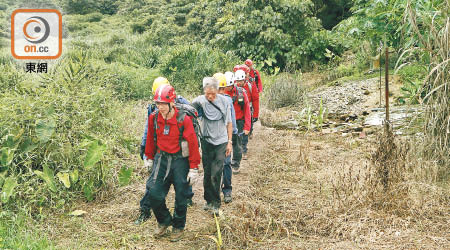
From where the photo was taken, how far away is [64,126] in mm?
5668

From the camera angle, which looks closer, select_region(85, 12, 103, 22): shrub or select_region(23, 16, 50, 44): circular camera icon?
select_region(23, 16, 50, 44): circular camera icon

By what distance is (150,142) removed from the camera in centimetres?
439

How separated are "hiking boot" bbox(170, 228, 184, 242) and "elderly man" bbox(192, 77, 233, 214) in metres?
0.68

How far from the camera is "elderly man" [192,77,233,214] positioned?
499cm

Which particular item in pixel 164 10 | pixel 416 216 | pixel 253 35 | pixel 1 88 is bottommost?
pixel 416 216

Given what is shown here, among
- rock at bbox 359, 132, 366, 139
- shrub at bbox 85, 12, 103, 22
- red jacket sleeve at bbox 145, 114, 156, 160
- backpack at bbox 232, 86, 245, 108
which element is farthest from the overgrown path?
shrub at bbox 85, 12, 103, 22

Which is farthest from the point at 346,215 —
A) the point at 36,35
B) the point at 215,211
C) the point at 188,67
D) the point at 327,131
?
the point at 188,67

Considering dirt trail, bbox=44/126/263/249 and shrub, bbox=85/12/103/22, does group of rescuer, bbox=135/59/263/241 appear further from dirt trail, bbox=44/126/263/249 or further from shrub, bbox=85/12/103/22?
shrub, bbox=85/12/103/22

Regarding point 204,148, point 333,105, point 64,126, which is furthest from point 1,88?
point 333,105

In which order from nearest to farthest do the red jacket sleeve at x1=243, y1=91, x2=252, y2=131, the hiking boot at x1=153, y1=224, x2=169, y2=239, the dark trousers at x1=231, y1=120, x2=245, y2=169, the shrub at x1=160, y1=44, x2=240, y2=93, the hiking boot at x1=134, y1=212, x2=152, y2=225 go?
the hiking boot at x1=153, y1=224, x2=169, y2=239
the hiking boot at x1=134, y1=212, x2=152, y2=225
the red jacket sleeve at x1=243, y1=91, x2=252, y2=131
the dark trousers at x1=231, y1=120, x2=245, y2=169
the shrub at x1=160, y1=44, x2=240, y2=93

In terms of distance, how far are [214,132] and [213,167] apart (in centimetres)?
41

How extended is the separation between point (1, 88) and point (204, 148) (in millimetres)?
3564

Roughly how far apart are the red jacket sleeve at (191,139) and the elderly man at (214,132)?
0.72 meters

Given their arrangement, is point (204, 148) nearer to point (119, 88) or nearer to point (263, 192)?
point (263, 192)
